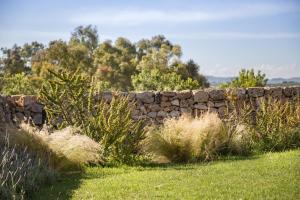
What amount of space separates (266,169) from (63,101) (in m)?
5.00

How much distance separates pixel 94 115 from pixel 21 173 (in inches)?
140

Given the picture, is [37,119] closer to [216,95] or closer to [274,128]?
[216,95]

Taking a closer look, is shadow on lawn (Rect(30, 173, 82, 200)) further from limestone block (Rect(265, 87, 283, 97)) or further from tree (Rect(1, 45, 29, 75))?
tree (Rect(1, 45, 29, 75))

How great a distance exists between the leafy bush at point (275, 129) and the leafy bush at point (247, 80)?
676 centimetres

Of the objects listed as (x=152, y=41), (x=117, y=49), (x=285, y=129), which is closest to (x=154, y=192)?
(x=285, y=129)

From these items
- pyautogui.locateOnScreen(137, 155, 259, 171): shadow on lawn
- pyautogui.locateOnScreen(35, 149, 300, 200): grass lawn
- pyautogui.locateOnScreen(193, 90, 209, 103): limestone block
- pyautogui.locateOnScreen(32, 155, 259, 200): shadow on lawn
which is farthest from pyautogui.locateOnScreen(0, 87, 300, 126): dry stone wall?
pyautogui.locateOnScreen(35, 149, 300, 200): grass lawn

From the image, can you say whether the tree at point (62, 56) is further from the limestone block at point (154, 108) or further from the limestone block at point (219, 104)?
the limestone block at point (219, 104)

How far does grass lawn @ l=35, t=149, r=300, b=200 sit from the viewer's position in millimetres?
7270

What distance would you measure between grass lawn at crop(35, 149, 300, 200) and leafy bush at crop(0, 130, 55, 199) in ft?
0.80

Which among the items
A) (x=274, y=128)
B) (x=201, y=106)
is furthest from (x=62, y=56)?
(x=274, y=128)

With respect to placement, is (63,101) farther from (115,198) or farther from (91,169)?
(115,198)

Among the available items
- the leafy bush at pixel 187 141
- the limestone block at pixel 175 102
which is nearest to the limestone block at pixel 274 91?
the limestone block at pixel 175 102

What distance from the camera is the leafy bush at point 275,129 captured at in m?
12.2

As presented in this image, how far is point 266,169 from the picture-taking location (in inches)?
361
